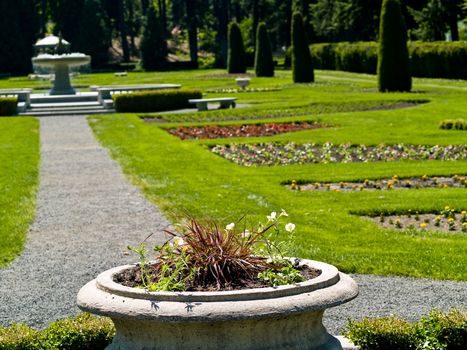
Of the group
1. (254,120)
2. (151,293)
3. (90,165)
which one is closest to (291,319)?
(151,293)

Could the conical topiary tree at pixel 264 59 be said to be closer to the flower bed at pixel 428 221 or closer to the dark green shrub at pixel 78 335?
the flower bed at pixel 428 221

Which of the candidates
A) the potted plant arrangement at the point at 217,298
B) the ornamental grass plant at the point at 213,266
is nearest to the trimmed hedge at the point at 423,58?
the ornamental grass plant at the point at 213,266

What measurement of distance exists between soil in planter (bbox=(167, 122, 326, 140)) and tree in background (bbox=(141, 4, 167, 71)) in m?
45.7

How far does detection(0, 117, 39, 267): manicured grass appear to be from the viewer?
996 centimetres

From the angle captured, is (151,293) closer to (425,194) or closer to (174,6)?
(425,194)

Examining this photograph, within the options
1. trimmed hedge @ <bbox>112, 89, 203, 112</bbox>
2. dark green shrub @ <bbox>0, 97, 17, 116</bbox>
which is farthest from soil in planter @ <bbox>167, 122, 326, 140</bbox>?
dark green shrub @ <bbox>0, 97, 17, 116</bbox>

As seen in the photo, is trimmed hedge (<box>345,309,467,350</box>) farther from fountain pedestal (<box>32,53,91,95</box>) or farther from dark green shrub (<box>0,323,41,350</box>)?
fountain pedestal (<box>32,53,91,95</box>)

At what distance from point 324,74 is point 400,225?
43.1 metres

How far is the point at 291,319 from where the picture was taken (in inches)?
187

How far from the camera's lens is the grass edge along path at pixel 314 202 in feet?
28.1

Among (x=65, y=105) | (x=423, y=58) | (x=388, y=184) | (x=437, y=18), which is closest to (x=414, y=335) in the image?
(x=388, y=184)

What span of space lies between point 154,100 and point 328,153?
15.3m

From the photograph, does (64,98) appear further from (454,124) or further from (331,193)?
(331,193)

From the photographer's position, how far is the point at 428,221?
10.8 meters
